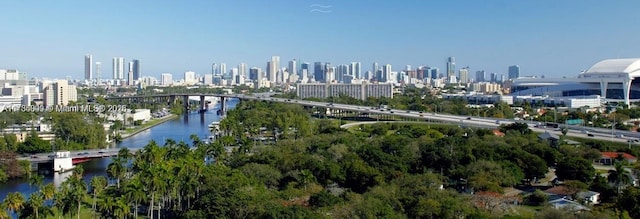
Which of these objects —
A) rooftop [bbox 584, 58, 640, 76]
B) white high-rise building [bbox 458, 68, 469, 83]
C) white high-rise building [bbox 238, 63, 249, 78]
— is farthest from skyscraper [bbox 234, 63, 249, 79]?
rooftop [bbox 584, 58, 640, 76]

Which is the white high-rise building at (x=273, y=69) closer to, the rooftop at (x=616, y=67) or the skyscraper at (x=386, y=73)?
the skyscraper at (x=386, y=73)

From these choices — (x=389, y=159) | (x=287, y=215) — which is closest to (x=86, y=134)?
(x=389, y=159)

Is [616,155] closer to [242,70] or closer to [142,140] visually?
[142,140]

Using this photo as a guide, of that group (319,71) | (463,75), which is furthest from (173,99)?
(463,75)

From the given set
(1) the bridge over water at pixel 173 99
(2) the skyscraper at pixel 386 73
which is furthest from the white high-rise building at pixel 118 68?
(1) the bridge over water at pixel 173 99

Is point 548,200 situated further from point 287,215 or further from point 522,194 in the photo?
point 287,215

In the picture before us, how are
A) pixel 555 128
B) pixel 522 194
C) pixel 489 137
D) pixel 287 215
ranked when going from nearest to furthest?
pixel 287 215
pixel 522 194
pixel 489 137
pixel 555 128

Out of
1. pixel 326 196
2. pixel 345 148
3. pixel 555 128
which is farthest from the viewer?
pixel 555 128

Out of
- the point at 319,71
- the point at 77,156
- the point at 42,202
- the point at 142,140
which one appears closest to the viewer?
the point at 42,202

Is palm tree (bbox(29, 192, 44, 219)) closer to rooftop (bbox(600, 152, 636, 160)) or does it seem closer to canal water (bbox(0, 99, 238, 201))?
canal water (bbox(0, 99, 238, 201))
